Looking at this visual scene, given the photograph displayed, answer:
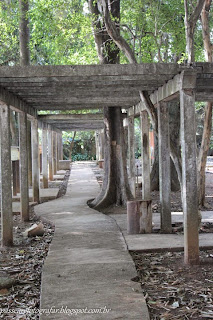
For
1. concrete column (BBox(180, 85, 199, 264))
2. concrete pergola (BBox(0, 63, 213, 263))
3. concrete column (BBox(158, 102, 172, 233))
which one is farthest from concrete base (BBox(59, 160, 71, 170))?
concrete column (BBox(180, 85, 199, 264))

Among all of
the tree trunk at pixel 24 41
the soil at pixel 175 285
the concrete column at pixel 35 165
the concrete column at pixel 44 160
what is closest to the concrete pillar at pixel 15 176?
the concrete column at pixel 35 165

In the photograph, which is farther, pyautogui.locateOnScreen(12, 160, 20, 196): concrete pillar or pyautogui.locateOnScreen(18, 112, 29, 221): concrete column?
pyautogui.locateOnScreen(12, 160, 20, 196): concrete pillar

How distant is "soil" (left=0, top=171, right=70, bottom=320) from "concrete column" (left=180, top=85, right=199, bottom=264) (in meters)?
2.42

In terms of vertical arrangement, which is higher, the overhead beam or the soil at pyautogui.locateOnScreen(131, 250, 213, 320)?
the overhead beam

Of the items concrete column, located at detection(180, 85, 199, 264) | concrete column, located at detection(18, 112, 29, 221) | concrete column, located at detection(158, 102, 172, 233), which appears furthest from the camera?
concrete column, located at detection(18, 112, 29, 221)

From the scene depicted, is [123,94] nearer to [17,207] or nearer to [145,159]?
[145,159]

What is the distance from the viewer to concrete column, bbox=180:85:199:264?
6.03 m

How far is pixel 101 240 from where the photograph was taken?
7.27 meters

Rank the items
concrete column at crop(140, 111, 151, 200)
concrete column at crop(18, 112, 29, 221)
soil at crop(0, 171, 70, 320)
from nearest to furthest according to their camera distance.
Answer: soil at crop(0, 171, 70, 320)
concrete column at crop(18, 112, 29, 221)
concrete column at crop(140, 111, 151, 200)

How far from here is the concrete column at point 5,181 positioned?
7.41 m

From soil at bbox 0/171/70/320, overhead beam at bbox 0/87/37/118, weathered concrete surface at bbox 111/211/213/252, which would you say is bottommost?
soil at bbox 0/171/70/320

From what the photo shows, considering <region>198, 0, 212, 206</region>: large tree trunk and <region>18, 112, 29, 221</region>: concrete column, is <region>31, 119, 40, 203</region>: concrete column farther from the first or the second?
<region>198, 0, 212, 206</region>: large tree trunk

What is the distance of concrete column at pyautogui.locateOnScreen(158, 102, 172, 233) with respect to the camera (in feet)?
25.4

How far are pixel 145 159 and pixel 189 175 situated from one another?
4.26 meters
